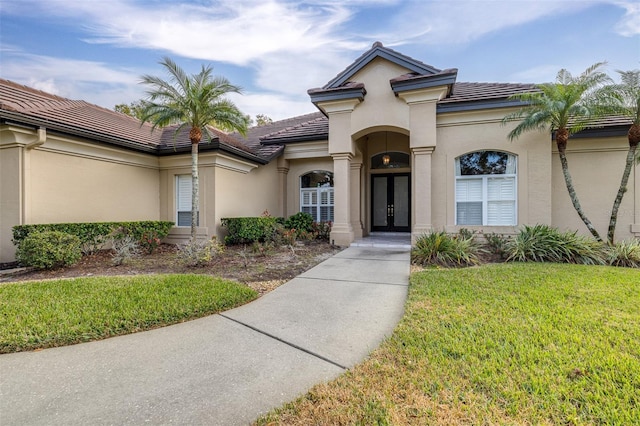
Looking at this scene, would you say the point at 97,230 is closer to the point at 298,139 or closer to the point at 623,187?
the point at 298,139

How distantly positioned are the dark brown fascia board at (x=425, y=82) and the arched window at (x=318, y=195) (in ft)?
16.4

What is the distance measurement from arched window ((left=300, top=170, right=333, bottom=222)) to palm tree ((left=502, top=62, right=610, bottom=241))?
25.3 ft

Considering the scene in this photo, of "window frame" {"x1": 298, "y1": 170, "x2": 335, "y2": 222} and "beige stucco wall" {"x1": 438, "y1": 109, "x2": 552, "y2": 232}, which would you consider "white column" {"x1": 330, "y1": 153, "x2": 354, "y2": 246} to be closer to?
"window frame" {"x1": 298, "y1": 170, "x2": 335, "y2": 222}

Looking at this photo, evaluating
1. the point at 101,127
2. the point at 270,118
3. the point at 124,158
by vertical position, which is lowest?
the point at 124,158

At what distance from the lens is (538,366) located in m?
2.81

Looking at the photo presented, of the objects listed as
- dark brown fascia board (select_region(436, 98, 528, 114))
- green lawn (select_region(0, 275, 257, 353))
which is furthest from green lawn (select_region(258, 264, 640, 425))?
dark brown fascia board (select_region(436, 98, 528, 114))

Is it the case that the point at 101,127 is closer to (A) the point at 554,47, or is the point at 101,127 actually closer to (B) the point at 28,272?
(B) the point at 28,272

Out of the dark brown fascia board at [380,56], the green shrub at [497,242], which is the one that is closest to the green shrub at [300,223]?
the dark brown fascia board at [380,56]

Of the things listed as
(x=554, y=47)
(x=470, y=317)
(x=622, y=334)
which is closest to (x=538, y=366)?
(x=470, y=317)

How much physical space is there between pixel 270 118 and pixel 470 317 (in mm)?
33471

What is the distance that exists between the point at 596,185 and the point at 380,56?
8958 mm

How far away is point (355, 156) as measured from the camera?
12.5 m

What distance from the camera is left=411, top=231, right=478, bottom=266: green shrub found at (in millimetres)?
7781

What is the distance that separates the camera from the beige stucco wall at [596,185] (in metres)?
9.54
